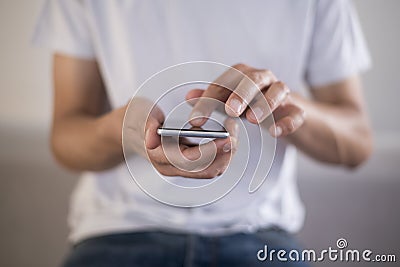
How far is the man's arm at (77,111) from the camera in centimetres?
51

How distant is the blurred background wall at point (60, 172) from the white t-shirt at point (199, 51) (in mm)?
17

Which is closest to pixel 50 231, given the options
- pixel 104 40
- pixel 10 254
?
pixel 10 254

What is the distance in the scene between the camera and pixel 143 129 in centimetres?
38

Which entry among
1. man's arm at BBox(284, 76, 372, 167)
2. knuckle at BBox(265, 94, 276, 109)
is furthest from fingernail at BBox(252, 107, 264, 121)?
man's arm at BBox(284, 76, 372, 167)

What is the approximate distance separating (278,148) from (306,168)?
118mm

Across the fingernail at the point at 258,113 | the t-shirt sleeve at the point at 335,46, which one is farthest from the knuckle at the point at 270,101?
the t-shirt sleeve at the point at 335,46

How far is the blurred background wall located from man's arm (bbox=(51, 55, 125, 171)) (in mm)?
25

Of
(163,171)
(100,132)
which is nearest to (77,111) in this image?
(100,132)

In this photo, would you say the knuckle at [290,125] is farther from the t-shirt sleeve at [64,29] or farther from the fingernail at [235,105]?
the t-shirt sleeve at [64,29]

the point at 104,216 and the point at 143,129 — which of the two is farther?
the point at 104,216

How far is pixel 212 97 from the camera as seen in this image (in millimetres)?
382

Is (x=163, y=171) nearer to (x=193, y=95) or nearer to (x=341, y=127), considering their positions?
(x=193, y=95)

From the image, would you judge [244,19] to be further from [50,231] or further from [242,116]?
[50,231]

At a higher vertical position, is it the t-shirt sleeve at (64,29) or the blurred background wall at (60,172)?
the t-shirt sleeve at (64,29)
